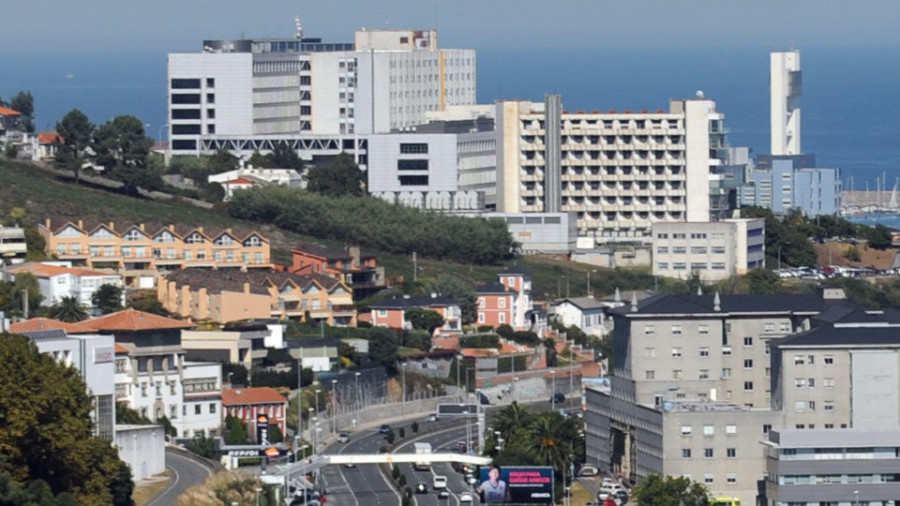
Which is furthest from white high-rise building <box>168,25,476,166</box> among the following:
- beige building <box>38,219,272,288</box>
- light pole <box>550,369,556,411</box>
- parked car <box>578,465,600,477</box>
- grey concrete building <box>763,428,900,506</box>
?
grey concrete building <box>763,428,900,506</box>

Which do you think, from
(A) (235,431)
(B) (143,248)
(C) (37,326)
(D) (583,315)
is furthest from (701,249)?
(C) (37,326)

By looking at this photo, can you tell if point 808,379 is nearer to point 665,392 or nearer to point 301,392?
point 665,392

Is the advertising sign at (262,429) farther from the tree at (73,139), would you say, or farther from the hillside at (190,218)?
the tree at (73,139)

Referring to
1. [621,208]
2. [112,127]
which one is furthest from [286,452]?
[621,208]

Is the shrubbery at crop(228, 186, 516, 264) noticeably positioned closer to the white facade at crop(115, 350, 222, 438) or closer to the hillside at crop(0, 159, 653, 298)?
the hillside at crop(0, 159, 653, 298)

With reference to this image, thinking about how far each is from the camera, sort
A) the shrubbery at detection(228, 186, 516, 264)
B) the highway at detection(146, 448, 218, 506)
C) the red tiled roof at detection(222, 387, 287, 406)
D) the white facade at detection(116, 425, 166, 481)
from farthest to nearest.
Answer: the shrubbery at detection(228, 186, 516, 264) → the red tiled roof at detection(222, 387, 287, 406) → the white facade at detection(116, 425, 166, 481) → the highway at detection(146, 448, 218, 506)

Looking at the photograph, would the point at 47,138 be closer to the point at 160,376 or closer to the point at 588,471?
the point at 160,376
